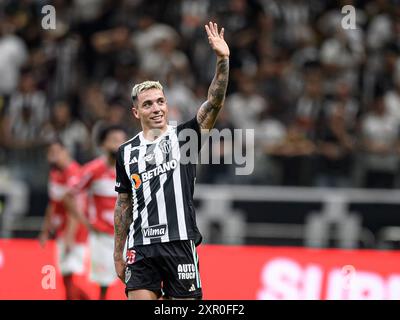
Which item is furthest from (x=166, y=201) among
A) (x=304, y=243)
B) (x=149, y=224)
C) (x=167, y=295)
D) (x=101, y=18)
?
(x=101, y=18)

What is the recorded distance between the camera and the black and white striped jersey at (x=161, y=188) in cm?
725

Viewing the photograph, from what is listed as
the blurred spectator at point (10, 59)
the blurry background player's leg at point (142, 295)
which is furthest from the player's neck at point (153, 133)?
the blurred spectator at point (10, 59)

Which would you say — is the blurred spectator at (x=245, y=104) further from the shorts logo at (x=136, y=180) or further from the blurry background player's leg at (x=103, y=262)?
the shorts logo at (x=136, y=180)

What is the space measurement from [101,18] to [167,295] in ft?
34.8

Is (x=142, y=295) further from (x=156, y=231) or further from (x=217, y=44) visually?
(x=217, y=44)

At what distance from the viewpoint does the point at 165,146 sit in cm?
734

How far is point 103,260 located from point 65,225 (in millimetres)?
1457

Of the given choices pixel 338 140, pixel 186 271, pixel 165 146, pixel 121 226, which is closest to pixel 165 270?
pixel 186 271

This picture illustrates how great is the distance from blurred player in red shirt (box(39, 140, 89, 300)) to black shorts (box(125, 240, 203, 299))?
4412mm

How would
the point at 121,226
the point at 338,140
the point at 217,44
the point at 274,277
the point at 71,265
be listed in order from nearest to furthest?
the point at 217,44 → the point at 121,226 → the point at 71,265 → the point at 274,277 → the point at 338,140

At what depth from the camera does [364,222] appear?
1444 cm

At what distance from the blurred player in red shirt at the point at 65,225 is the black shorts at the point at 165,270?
441cm

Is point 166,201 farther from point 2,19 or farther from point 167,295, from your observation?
point 2,19

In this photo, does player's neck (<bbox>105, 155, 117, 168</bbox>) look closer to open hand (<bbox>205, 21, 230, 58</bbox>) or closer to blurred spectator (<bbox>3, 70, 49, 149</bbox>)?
open hand (<bbox>205, 21, 230, 58</bbox>)
